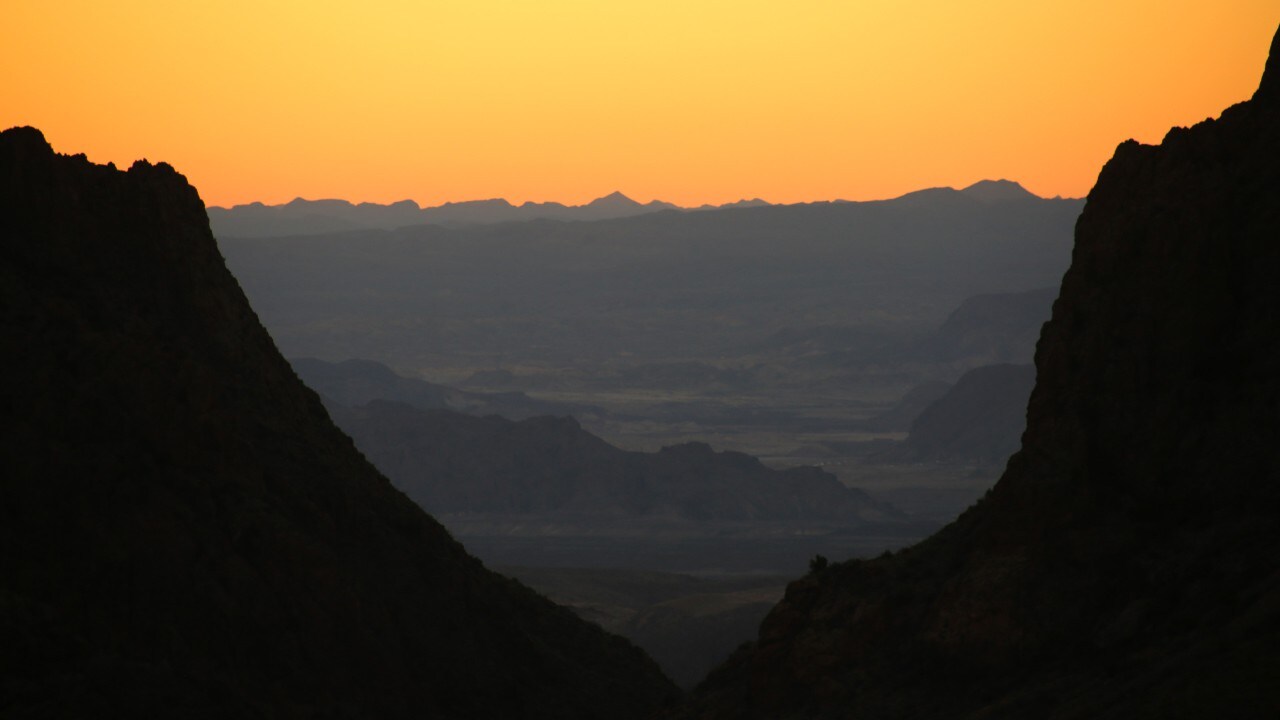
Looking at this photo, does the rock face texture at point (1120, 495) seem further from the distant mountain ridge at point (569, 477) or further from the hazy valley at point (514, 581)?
the distant mountain ridge at point (569, 477)

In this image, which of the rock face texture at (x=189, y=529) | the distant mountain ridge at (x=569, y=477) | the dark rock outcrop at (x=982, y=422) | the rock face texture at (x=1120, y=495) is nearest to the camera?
the rock face texture at (x=1120, y=495)

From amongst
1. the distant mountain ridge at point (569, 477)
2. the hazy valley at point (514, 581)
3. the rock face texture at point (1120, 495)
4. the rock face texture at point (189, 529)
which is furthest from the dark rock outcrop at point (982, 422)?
the rock face texture at point (1120, 495)

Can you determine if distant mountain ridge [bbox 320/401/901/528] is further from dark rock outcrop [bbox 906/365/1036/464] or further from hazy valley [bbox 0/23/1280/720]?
hazy valley [bbox 0/23/1280/720]

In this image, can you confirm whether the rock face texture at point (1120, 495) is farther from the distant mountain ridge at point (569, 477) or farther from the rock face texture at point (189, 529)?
the distant mountain ridge at point (569, 477)

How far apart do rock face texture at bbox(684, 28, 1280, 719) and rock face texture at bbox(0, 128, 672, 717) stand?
906 centimetres

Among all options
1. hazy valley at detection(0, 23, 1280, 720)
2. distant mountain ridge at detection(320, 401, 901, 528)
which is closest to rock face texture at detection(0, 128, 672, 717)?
hazy valley at detection(0, 23, 1280, 720)

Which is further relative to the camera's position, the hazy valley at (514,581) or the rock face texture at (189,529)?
the rock face texture at (189,529)

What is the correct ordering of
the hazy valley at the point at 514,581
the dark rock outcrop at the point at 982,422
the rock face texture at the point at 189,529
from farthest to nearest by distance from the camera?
1. the dark rock outcrop at the point at 982,422
2. the rock face texture at the point at 189,529
3. the hazy valley at the point at 514,581

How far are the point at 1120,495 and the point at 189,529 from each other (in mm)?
18398

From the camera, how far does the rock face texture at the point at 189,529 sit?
3092 centimetres

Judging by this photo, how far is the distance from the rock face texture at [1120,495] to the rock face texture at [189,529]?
9061 mm

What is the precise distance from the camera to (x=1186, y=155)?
30656 mm

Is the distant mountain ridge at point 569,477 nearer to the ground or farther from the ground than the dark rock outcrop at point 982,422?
nearer to the ground

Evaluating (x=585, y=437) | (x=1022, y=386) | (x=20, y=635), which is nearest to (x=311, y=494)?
(x=20, y=635)
